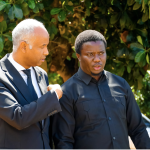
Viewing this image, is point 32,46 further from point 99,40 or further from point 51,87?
point 99,40

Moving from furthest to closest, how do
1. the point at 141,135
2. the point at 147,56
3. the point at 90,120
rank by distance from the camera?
the point at 147,56, the point at 141,135, the point at 90,120

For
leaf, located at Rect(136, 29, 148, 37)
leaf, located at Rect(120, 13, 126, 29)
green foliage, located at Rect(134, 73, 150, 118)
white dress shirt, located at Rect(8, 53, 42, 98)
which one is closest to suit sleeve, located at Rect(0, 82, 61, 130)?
white dress shirt, located at Rect(8, 53, 42, 98)

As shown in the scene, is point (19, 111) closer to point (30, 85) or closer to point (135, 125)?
point (30, 85)

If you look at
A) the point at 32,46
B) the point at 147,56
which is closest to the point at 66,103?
the point at 32,46

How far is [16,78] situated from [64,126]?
58 centimetres

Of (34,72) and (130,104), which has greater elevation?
(34,72)

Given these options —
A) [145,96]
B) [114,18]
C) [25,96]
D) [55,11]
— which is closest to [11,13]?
[55,11]

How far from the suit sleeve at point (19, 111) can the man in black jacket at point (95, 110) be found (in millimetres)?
355

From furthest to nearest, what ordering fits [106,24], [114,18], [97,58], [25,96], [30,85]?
1. [106,24]
2. [114,18]
3. [97,58]
4. [30,85]
5. [25,96]

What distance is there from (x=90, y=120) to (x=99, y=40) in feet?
2.35

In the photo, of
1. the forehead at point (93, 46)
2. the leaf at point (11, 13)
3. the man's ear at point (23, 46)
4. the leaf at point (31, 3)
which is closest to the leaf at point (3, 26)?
the leaf at point (11, 13)

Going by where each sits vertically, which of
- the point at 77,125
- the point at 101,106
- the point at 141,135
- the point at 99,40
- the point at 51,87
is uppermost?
the point at 99,40

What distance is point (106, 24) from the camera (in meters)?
3.75

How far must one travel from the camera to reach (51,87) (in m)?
2.19
